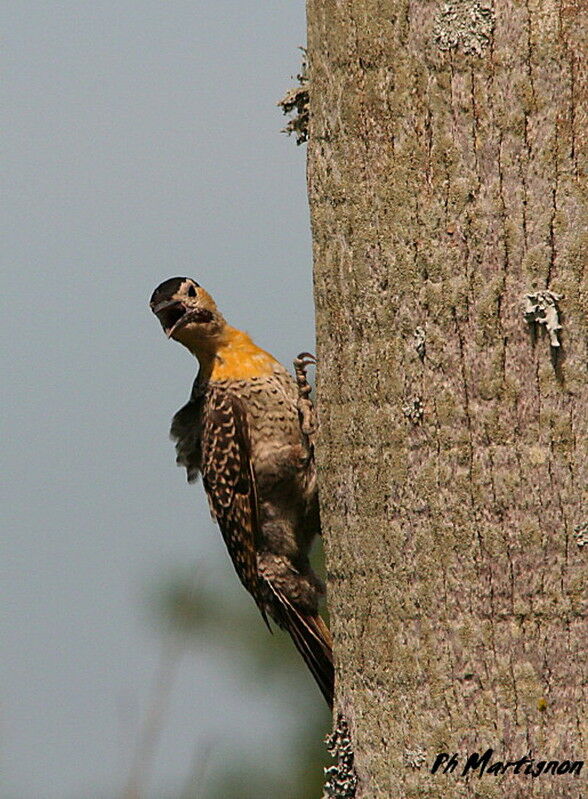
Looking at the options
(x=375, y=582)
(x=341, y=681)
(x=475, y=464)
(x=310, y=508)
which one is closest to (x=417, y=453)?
(x=475, y=464)

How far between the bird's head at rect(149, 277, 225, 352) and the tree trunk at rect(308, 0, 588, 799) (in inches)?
86.1

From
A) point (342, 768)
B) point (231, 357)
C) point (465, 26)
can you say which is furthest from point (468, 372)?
point (231, 357)

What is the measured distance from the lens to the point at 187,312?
5.36m

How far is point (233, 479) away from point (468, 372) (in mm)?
2381

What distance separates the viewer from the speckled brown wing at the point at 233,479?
205 inches

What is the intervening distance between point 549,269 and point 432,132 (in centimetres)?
45

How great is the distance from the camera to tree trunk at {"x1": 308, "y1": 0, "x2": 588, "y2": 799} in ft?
9.45

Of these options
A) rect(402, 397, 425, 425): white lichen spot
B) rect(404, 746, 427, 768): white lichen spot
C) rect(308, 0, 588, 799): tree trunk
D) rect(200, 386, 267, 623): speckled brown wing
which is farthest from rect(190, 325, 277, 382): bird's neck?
rect(404, 746, 427, 768): white lichen spot

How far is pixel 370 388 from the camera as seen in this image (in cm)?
320

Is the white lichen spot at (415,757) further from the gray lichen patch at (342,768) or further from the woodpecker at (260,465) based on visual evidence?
the woodpecker at (260,465)

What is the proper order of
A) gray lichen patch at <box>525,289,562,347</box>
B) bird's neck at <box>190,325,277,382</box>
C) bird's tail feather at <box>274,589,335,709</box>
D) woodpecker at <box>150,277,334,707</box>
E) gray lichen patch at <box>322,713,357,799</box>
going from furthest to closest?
bird's neck at <box>190,325,277,382</box>, woodpecker at <box>150,277,334,707</box>, bird's tail feather at <box>274,589,335,709</box>, gray lichen patch at <box>322,713,357,799</box>, gray lichen patch at <box>525,289,562,347</box>

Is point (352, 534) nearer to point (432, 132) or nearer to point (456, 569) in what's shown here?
point (456, 569)

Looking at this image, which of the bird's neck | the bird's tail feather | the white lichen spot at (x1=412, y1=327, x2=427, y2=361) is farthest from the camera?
the bird's neck

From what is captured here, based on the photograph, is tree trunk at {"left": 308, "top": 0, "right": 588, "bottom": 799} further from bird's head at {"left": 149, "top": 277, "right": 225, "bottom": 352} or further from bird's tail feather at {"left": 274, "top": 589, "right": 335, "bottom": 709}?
bird's head at {"left": 149, "top": 277, "right": 225, "bottom": 352}
